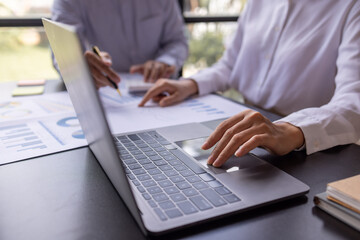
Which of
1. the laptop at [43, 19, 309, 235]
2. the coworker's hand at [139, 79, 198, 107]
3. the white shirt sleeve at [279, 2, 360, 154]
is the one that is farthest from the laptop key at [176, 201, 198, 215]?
the coworker's hand at [139, 79, 198, 107]

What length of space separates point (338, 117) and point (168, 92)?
544mm

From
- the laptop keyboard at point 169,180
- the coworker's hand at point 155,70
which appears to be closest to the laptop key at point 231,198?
the laptop keyboard at point 169,180

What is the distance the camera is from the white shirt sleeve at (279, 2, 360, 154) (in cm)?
69

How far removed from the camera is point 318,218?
0.46 meters

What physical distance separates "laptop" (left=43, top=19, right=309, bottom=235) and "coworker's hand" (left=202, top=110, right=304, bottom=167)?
0.03m

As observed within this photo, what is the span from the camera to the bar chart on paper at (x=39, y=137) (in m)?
0.68

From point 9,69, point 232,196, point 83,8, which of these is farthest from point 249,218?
point 9,69

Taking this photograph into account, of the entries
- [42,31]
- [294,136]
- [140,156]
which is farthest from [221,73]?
[42,31]

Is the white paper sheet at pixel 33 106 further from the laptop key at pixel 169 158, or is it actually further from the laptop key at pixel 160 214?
the laptop key at pixel 160 214

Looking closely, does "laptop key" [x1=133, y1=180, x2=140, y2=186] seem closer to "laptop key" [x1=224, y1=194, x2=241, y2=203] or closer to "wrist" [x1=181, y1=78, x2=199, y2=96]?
"laptop key" [x1=224, y1=194, x2=241, y2=203]

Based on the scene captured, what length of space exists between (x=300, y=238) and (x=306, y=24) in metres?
0.90

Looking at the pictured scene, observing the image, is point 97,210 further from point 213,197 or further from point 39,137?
point 39,137

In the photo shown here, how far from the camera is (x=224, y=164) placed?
1.94ft

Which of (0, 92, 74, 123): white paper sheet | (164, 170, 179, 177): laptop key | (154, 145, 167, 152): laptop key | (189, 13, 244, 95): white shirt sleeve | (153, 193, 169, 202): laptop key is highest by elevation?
(0, 92, 74, 123): white paper sheet
